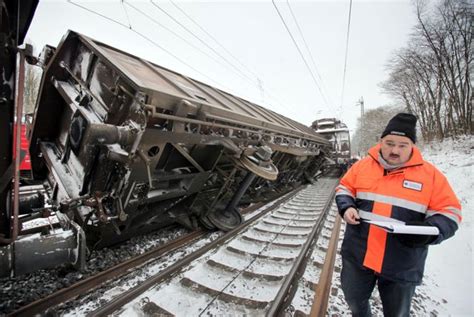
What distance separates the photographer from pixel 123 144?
88.4 inches

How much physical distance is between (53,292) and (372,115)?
55.1 metres

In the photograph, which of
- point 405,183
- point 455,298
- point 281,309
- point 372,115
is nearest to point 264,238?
point 281,309

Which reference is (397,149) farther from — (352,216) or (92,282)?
(92,282)

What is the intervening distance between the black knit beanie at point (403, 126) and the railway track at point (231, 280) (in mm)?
1852

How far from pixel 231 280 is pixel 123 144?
6.34ft

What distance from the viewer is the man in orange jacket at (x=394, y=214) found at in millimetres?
1503

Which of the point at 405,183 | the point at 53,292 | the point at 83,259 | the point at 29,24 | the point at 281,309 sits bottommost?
the point at 53,292

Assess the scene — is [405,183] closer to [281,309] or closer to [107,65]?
[281,309]

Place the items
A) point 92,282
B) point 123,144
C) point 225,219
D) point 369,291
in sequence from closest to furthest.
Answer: point 369,291 → point 123,144 → point 92,282 → point 225,219

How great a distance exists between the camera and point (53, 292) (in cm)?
240

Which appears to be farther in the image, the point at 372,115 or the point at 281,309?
the point at 372,115

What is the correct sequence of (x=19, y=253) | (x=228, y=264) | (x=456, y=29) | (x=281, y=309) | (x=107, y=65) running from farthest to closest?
1. (x=456, y=29)
2. (x=228, y=264)
3. (x=107, y=65)
4. (x=281, y=309)
5. (x=19, y=253)

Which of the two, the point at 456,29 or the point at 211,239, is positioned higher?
the point at 456,29

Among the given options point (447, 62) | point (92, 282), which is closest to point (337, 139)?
point (447, 62)
